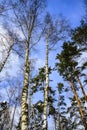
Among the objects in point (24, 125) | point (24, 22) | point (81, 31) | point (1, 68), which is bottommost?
point (24, 125)

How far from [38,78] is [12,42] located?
9.49 metres

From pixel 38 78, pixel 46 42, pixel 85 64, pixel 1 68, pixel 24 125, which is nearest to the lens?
pixel 24 125

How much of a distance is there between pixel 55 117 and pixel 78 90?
11.9 meters

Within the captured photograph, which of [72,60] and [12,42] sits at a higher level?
[72,60]

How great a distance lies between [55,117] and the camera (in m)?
33.5

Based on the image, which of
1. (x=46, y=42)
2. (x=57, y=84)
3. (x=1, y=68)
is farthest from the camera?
(x=57, y=84)

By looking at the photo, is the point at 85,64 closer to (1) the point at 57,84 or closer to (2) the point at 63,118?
(1) the point at 57,84

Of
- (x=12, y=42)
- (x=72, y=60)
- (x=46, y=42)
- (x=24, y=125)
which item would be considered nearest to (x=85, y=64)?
(x=72, y=60)

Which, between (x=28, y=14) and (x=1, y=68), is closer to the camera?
(x=28, y=14)

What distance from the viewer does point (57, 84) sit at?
3059 cm

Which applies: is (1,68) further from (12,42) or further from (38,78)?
(38,78)

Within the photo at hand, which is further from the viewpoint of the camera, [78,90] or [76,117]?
[76,117]

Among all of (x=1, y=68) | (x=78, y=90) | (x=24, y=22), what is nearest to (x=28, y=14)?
(x=24, y=22)

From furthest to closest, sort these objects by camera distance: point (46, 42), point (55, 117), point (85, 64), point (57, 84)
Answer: point (55, 117), point (57, 84), point (85, 64), point (46, 42)
